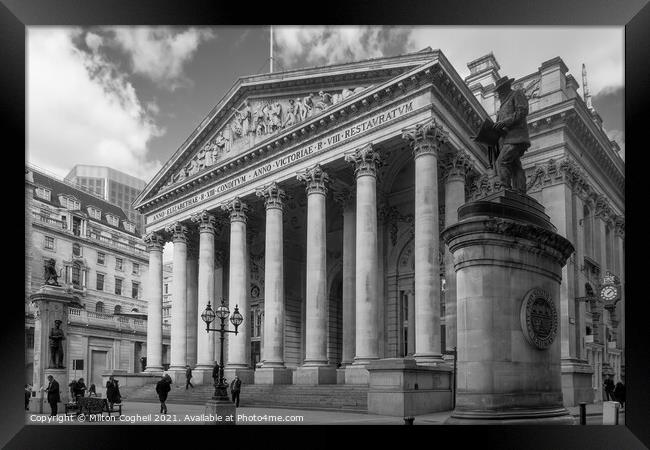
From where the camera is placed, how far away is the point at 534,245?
13.8m

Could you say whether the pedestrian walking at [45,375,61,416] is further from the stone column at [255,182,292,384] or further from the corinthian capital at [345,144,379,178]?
the corinthian capital at [345,144,379,178]

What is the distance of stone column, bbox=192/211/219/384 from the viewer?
1630 inches

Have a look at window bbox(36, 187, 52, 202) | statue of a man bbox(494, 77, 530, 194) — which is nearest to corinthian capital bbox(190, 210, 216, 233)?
window bbox(36, 187, 52, 202)

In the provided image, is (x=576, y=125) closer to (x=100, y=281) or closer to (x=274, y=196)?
(x=274, y=196)

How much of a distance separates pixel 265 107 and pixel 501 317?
2830cm

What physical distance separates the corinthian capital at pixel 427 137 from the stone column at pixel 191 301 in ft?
72.1

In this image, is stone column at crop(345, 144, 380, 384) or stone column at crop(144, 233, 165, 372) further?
stone column at crop(144, 233, 165, 372)

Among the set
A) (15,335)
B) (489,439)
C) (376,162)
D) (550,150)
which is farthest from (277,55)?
(489,439)

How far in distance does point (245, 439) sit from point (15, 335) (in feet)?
20.1

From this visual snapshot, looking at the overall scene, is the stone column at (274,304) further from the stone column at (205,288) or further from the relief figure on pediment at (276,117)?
the stone column at (205,288)

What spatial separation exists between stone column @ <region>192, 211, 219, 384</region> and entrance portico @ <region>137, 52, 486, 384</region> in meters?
0.09

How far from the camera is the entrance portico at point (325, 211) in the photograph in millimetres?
30016

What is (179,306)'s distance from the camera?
44.6 metres

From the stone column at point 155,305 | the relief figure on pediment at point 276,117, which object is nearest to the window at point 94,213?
the stone column at point 155,305
